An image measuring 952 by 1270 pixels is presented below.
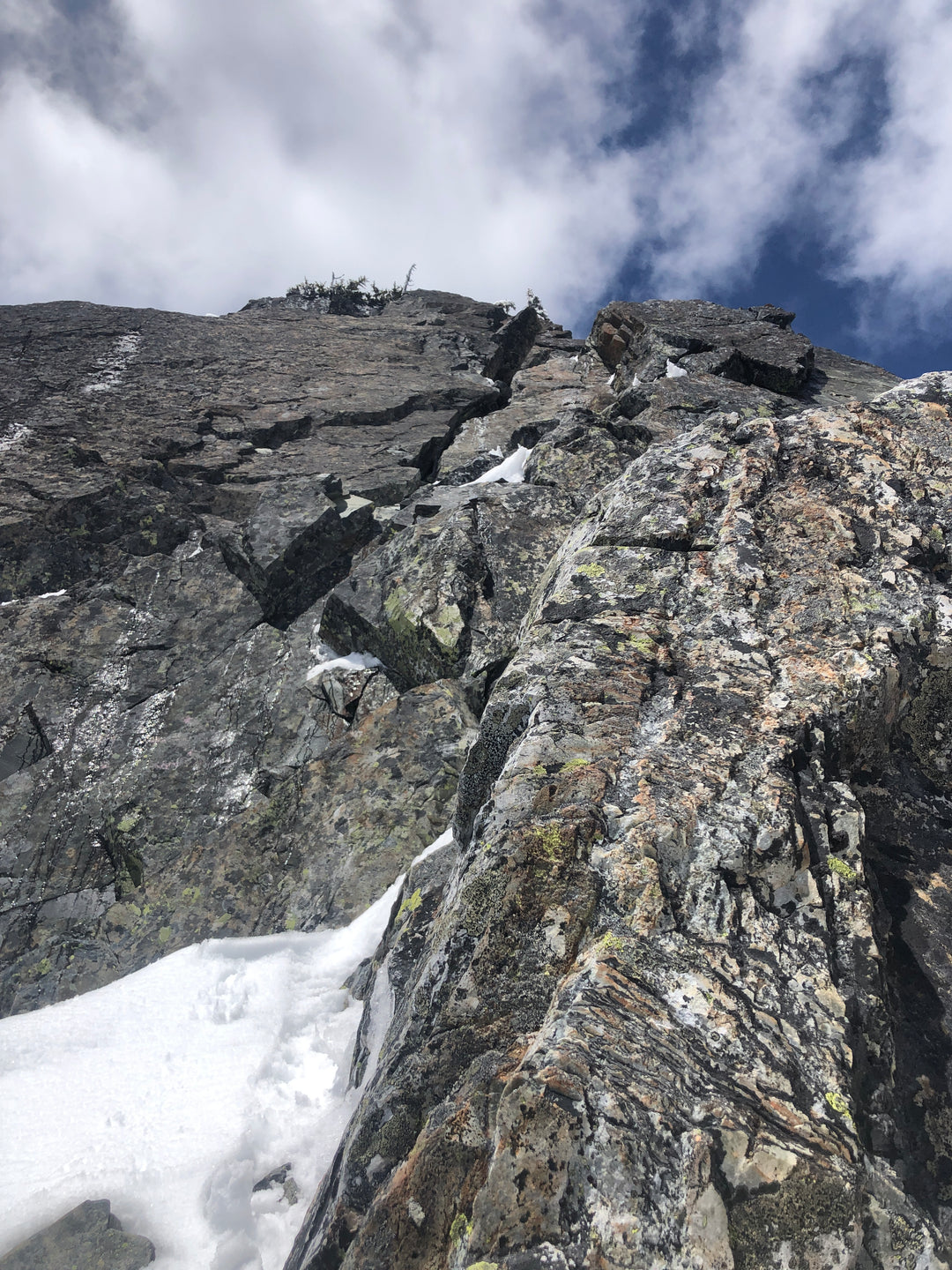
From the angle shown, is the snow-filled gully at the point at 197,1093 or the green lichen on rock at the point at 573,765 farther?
the snow-filled gully at the point at 197,1093

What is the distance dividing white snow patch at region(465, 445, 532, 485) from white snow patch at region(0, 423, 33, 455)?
12939 mm

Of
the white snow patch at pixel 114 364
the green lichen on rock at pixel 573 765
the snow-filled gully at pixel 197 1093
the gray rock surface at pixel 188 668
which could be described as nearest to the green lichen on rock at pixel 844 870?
the green lichen on rock at pixel 573 765

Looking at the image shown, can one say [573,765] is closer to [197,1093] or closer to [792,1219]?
[792,1219]

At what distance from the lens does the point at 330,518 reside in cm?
1631

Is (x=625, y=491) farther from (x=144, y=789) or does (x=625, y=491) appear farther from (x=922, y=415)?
(x=144, y=789)

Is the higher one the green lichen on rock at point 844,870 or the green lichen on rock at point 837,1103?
the green lichen on rock at point 844,870

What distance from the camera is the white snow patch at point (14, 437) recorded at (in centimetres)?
1867

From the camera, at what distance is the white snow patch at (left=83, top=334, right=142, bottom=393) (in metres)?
23.4

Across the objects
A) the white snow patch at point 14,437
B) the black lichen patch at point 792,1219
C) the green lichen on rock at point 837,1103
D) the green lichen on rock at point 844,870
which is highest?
the white snow patch at point 14,437

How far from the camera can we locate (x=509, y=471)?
706 inches

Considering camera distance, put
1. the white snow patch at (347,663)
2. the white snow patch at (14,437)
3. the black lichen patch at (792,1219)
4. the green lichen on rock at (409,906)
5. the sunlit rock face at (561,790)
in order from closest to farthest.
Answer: the black lichen patch at (792,1219) → the sunlit rock face at (561,790) → the green lichen on rock at (409,906) → the white snow patch at (347,663) → the white snow patch at (14,437)

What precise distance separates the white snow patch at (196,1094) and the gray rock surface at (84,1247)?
119mm

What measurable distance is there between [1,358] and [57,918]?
22107 millimetres

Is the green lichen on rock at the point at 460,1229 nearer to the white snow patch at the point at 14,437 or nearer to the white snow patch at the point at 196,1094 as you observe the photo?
the white snow patch at the point at 196,1094
